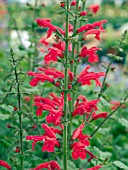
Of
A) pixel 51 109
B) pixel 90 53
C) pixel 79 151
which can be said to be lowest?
pixel 79 151

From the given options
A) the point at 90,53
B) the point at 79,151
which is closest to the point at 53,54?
the point at 90,53

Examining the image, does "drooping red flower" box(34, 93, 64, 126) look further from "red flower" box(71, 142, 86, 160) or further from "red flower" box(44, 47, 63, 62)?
"red flower" box(44, 47, 63, 62)

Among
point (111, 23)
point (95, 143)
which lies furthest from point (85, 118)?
point (111, 23)

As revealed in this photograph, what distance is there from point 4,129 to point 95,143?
1.13 m

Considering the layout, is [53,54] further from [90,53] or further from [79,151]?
[79,151]

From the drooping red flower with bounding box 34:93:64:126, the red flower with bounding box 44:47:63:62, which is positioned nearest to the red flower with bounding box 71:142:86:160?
the drooping red flower with bounding box 34:93:64:126

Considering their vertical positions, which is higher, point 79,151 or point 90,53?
point 90,53

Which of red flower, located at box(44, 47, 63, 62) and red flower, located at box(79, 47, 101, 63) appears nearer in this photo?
red flower, located at box(44, 47, 63, 62)

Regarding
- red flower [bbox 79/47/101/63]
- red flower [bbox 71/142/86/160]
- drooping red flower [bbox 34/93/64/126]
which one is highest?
red flower [bbox 79/47/101/63]

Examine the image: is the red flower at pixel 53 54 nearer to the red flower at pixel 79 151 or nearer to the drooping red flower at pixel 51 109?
the drooping red flower at pixel 51 109

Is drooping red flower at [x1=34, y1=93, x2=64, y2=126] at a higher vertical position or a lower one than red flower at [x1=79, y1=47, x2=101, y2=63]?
lower

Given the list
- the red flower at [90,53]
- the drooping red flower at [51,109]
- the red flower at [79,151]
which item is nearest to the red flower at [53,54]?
the red flower at [90,53]

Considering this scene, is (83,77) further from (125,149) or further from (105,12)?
(105,12)

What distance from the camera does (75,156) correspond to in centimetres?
335
